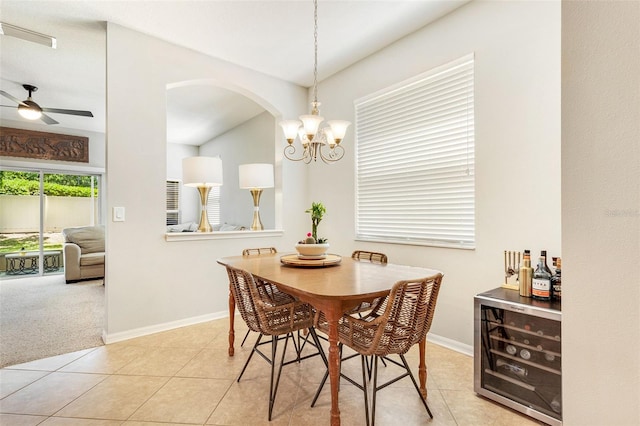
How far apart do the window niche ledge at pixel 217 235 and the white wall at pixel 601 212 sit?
312 cm

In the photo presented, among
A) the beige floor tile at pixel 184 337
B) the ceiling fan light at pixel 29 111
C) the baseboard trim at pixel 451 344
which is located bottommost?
the beige floor tile at pixel 184 337

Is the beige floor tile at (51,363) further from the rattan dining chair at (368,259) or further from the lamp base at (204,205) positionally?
the rattan dining chair at (368,259)

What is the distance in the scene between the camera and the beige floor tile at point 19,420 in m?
1.69

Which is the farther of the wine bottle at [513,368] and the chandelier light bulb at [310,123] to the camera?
the chandelier light bulb at [310,123]

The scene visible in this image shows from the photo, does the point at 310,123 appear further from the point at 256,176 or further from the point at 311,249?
the point at 256,176

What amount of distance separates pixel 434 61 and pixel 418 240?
1594 mm

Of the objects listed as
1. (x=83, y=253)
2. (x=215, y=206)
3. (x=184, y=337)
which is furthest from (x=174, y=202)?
(x=184, y=337)

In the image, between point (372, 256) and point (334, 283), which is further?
point (372, 256)

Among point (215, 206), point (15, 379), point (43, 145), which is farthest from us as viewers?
point (215, 206)

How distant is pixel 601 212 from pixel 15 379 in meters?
3.37

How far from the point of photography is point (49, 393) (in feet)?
6.48

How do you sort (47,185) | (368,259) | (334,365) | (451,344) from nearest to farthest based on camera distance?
(334,365) < (451,344) < (368,259) < (47,185)

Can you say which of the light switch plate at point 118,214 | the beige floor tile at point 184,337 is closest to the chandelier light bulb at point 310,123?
the light switch plate at point 118,214

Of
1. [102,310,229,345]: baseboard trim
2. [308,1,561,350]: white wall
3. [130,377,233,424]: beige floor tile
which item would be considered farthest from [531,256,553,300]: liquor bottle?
[102,310,229,345]: baseboard trim
